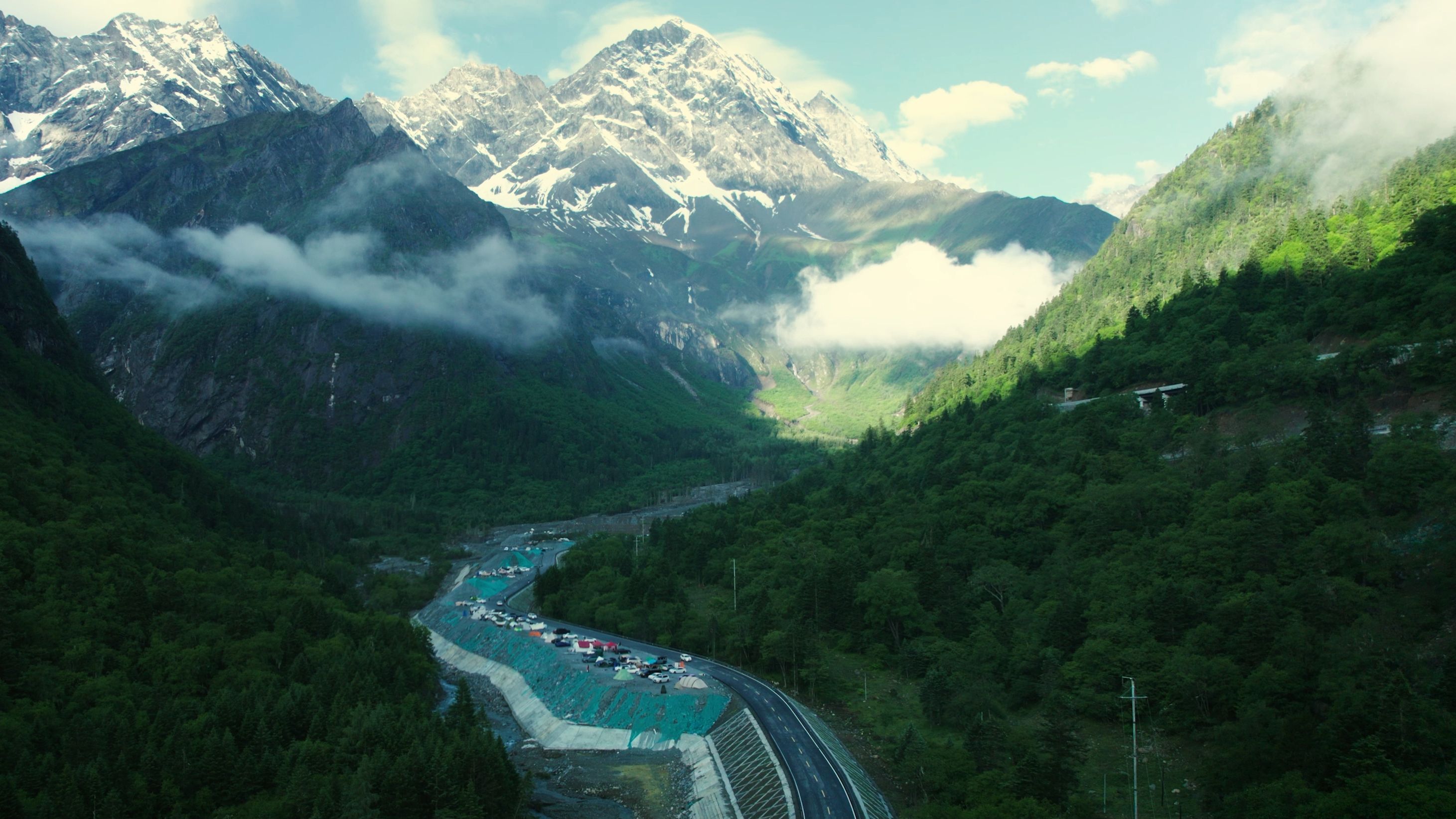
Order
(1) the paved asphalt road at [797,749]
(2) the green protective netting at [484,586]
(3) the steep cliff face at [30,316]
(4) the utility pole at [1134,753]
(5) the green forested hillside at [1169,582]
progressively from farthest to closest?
(2) the green protective netting at [484,586], (3) the steep cliff face at [30,316], (1) the paved asphalt road at [797,749], (4) the utility pole at [1134,753], (5) the green forested hillside at [1169,582]

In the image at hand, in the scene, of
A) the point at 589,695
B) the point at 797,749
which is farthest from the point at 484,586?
the point at 797,749

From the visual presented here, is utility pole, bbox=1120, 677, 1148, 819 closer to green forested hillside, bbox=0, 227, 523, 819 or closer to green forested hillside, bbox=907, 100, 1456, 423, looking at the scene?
green forested hillside, bbox=0, 227, 523, 819

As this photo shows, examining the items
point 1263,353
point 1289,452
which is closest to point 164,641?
point 1289,452

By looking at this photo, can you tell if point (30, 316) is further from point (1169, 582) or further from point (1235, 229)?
point (1235, 229)

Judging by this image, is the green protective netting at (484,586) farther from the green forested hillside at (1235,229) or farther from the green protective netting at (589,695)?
the green forested hillside at (1235,229)

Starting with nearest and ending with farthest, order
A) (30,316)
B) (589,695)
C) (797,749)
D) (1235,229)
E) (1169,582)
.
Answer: (1169,582), (797,749), (589,695), (30,316), (1235,229)

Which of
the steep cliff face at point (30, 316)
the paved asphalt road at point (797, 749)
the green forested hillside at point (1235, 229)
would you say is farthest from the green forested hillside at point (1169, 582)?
the steep cliff face at point (30, 316)
